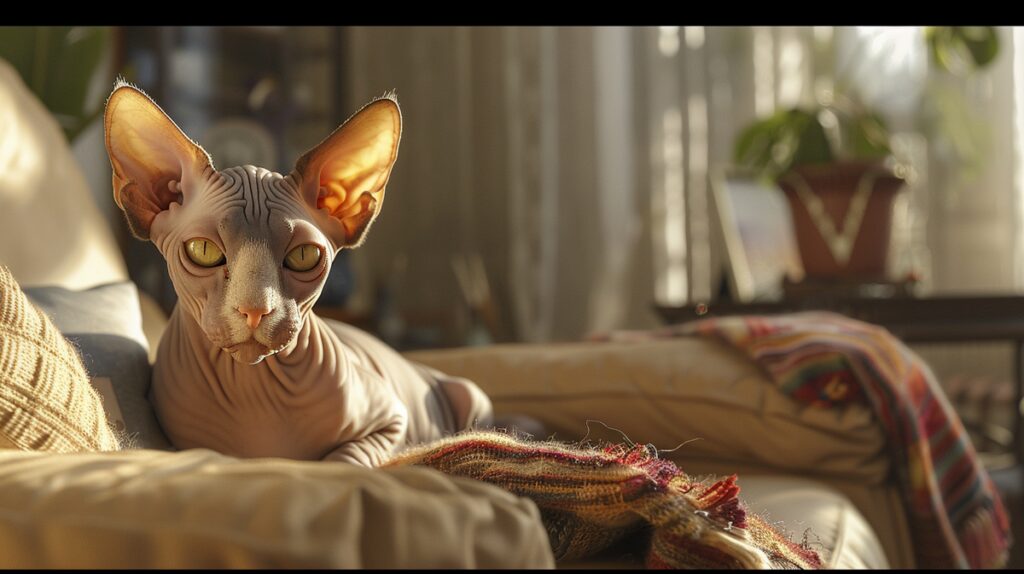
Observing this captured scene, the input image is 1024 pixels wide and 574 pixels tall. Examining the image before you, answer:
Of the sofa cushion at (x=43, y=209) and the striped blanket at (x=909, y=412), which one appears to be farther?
the striped blanket at (x=909, y=412)

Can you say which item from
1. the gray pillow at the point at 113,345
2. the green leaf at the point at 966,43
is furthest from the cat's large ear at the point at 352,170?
the green leaf at the point at 966,43

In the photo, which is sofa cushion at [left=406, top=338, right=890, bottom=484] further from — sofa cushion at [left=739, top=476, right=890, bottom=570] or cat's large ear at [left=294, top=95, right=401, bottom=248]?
cat's large ear at [left=294, top=95, right=401, bottom=248]

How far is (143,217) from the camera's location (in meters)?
0.63

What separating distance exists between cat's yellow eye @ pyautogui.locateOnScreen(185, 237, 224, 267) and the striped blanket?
0.76 m

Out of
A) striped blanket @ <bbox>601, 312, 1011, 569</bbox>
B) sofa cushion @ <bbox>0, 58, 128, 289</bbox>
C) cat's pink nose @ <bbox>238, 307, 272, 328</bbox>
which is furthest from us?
striped blanket @ <bbox>601, 312, 1011, 569</bbox>

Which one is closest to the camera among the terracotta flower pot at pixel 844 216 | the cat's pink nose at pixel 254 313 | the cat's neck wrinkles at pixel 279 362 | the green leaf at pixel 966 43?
the cat's pink nose at pixel 254 313

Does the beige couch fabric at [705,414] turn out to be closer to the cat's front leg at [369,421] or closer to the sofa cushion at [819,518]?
the sofa cushion at [819,518]

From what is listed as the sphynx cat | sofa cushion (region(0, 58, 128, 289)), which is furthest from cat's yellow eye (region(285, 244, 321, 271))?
sofa cushion (region(0, 58, 128, 289))

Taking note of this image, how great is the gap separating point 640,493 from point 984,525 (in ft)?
2.62

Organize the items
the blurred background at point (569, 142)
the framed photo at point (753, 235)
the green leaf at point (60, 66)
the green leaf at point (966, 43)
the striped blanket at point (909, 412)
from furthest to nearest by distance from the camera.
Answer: the blurred background at point (569, 142)
the framed photo at point (753, 235)
the green leaf at point (966, 43)
the green leaf at point (60, 66)
the striped blanket at point (909, 412)

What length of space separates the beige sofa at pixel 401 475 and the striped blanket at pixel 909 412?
0.07ft

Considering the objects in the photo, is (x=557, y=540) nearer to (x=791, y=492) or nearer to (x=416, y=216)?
(x=791, y=492)

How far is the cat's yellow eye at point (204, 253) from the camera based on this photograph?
1.93ft

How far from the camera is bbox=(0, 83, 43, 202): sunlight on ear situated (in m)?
1.05
